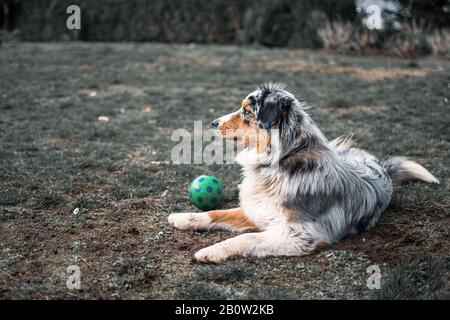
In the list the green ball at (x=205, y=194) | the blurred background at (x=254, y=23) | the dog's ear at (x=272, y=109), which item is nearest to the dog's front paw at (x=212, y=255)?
the green ball at (x=205, y=194)

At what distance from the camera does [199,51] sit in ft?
56.9

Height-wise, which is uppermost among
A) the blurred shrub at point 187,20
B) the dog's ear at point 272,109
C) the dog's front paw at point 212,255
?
the blurred shrub at point 187,20

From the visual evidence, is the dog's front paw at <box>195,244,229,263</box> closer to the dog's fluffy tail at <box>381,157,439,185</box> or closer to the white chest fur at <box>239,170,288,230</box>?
the white chest fur at <box>239,170,288,230</box>

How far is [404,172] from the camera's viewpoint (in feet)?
18.1

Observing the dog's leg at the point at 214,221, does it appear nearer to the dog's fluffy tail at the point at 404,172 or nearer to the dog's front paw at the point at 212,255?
the dog's front paw at the point at 212,255

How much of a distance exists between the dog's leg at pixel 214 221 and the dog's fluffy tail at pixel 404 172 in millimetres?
2051

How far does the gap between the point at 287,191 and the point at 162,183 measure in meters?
2.12

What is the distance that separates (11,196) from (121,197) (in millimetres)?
1220

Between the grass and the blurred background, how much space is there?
384 centimetres

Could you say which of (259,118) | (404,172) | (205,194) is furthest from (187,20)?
(259,118)

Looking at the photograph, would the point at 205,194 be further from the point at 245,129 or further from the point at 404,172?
the point at 404,172

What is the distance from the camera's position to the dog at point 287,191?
397 centimetres

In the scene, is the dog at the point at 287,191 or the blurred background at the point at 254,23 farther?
the blurred background at the point at 254,23

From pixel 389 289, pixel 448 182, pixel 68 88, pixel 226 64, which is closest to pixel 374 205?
pixel 389 289
